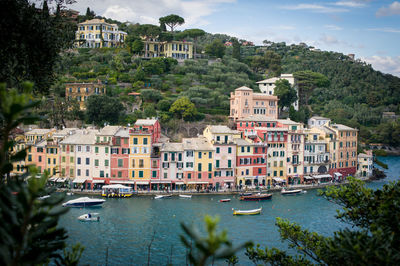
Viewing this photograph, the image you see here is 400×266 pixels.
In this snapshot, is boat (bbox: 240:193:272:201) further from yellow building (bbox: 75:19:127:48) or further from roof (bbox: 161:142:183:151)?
yellow building (bbox: 75:19:127:48)

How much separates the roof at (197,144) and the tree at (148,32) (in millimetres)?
42354

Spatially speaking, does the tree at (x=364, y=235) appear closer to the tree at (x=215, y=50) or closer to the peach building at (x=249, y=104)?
the peach building at (x=249, y=104)

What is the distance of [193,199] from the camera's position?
3812 centimetres

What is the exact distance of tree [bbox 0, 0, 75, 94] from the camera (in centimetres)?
1196

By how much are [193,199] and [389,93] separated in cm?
7872

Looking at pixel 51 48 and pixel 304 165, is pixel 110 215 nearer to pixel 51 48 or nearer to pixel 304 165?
pixel 51 48

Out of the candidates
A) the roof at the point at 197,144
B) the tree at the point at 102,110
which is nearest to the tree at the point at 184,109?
the tree at the point at 102,110

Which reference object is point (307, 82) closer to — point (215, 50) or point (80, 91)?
point (215, 50)

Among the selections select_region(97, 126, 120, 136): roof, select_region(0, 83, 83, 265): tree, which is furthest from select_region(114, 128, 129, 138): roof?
select_region(0, 83, 83, 265): tree

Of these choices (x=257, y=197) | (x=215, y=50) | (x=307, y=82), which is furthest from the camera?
(x=215, y=50)

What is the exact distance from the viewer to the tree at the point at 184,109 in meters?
54.6

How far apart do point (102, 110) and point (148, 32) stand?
3419 centimetres

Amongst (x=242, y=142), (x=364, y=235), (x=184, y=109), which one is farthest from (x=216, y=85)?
(x=364, y=235)

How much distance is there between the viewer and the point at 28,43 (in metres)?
13.0
